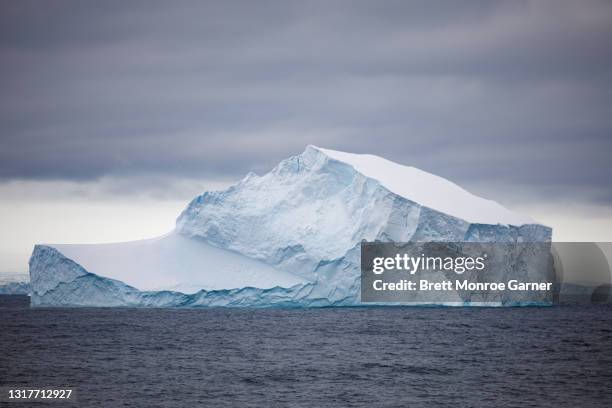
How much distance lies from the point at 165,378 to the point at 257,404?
445cm

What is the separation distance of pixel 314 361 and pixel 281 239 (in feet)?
51.1

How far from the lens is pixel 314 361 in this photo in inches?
1053

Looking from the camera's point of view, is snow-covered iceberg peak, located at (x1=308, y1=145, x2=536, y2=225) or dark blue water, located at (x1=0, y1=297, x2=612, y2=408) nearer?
dark blue water, located at (x1=0, y1=297, x2=612, y2=408)

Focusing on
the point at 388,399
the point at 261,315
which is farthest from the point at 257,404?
the point at 261,315

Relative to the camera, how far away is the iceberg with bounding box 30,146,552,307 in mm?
40625

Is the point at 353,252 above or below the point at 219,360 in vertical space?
above

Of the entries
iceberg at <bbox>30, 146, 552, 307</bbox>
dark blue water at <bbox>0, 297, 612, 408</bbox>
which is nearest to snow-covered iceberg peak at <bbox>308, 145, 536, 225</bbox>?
iceberg at <bbox>30, 146, 552, 307</bbox>

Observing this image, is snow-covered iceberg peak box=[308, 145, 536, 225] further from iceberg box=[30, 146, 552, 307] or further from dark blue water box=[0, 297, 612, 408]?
dark blue water box=[0, 297, 612, 408]

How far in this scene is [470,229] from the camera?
1601 inches

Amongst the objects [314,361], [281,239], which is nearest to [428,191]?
[281,239]

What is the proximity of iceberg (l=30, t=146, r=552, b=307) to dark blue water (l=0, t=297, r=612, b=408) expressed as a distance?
1.54m

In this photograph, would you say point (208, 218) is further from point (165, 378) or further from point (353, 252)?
point (165, 378)

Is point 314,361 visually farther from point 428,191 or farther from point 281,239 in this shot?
point 428,191

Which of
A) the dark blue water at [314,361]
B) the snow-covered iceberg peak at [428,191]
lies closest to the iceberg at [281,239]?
the snow-covered iceberg peak at [428,191]
